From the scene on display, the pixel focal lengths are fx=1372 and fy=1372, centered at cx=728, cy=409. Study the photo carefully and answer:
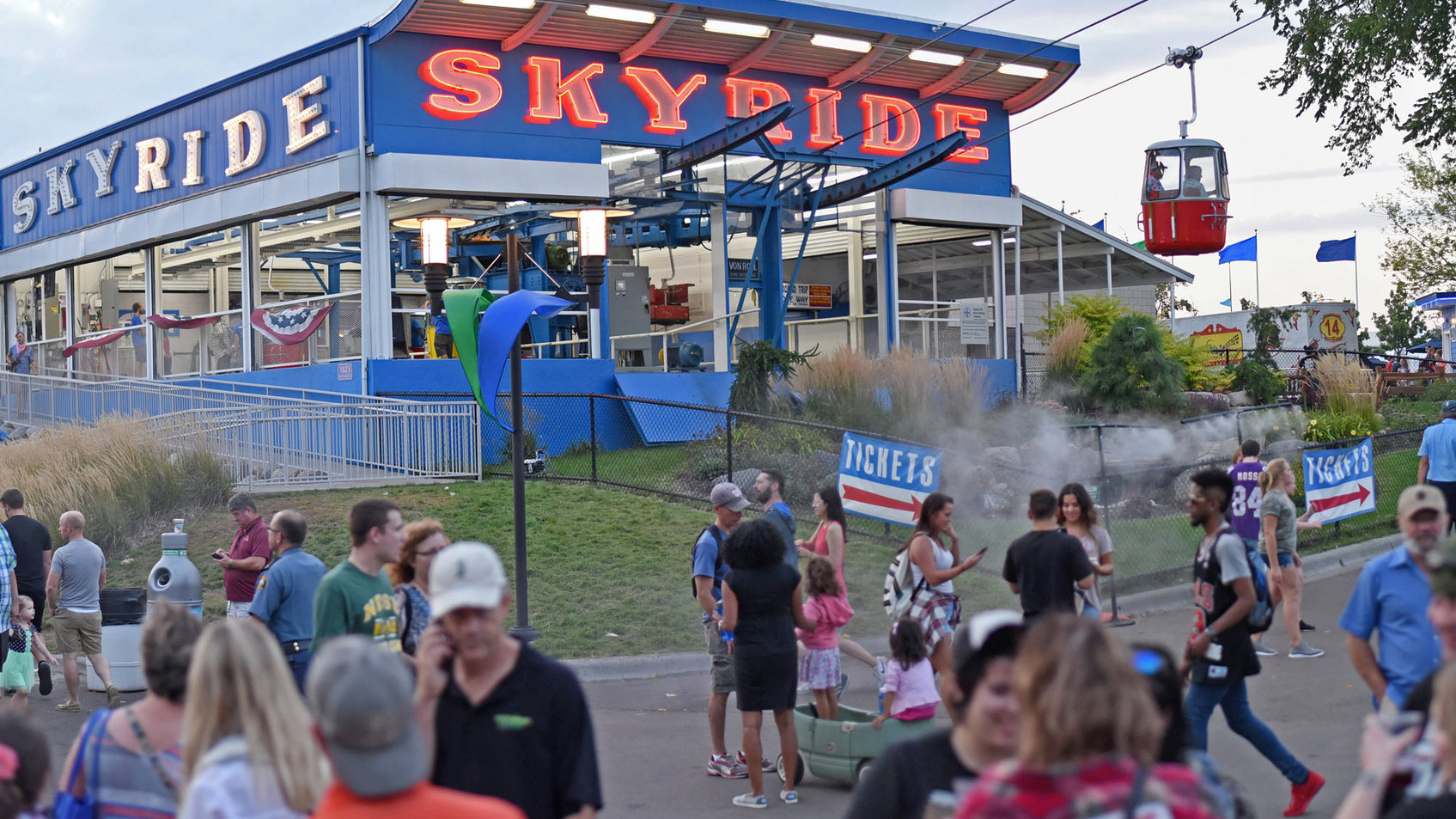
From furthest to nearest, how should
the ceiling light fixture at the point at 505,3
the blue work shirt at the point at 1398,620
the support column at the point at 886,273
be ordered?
the support column at the point at 886,273 → the ceiling light fixture at the point at 505,3 → the blue work shirt at the point at 1398,620

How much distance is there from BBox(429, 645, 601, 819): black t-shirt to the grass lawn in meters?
8.15

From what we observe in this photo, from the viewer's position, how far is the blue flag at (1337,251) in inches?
1842

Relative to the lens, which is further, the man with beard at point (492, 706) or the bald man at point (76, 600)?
the bald man at point (76, 600)

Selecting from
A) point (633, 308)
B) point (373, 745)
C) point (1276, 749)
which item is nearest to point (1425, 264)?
point (633, 308)

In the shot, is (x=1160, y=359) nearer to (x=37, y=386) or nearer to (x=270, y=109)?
(x=270, y=109)

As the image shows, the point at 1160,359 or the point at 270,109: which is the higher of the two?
the point at 270,109

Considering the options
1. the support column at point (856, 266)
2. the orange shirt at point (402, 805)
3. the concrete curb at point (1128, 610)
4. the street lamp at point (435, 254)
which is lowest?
the concrete curb at point (1128, 610)

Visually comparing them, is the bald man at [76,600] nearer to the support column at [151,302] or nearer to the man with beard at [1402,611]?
the man with beard at [1402,611]

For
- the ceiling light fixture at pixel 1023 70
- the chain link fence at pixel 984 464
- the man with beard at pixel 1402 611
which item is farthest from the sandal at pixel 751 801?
the ceiling light fixture at pixel 1023 70

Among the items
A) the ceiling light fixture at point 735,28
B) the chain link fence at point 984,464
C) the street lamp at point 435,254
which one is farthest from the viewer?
the ceiling light fixture at point 735,28

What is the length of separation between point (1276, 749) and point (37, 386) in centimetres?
2580

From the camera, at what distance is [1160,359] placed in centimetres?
2373

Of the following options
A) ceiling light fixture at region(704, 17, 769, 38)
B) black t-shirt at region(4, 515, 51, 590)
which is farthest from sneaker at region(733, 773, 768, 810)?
ceiling light fixture at region(704, 17, 769, 38)

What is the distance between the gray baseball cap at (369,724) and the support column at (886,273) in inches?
971
